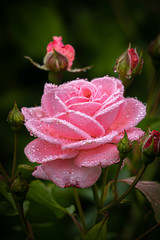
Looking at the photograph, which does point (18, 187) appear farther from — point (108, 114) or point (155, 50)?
point (155, 50)

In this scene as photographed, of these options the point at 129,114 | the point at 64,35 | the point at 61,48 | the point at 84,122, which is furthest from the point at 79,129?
the point at 64,35

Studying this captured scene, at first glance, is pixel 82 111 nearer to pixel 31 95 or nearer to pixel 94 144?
pixel 94 144

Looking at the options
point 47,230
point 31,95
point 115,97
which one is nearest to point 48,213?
point 47,230

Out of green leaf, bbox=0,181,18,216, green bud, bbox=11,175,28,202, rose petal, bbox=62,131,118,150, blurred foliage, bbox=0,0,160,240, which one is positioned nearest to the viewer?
Answer: rose petal, bbox=62,131,118,150

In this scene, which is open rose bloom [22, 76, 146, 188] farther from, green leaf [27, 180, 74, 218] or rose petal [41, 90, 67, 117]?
green leaf [27, 180, 74, 218]

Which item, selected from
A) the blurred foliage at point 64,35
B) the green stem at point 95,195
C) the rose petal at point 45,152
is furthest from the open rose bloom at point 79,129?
the blurred foliage at point 64,35

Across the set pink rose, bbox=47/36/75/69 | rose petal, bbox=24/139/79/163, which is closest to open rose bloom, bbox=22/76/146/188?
rose petal, bbox=24/139/79/163
